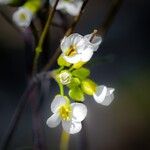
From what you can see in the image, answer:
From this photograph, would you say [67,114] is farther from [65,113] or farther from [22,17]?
[22,17]

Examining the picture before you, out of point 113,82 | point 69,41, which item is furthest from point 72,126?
point 113,82

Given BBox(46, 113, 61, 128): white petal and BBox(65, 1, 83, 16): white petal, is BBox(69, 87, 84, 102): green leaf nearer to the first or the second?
BBox(46, 113, 61, 128): white petal

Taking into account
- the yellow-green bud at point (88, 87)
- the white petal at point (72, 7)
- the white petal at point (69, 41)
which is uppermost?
the white petal at point (72, 7)

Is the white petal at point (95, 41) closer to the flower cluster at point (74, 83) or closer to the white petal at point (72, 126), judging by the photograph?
the flower cluster at point (74, 83)


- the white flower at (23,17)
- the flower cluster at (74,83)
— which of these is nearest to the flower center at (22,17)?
the white flower at (23,17)

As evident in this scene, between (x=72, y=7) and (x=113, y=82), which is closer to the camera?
(x=72, y=7)

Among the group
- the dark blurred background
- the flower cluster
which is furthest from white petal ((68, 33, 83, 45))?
the dark blurred background

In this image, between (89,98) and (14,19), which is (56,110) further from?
(89,98)
